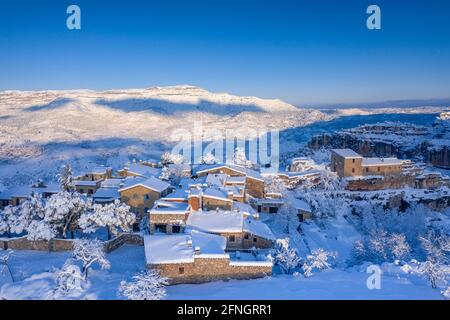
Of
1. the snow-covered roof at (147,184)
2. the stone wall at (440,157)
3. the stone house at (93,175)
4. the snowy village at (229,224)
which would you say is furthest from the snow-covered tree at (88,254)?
the stone wall at (440,157)

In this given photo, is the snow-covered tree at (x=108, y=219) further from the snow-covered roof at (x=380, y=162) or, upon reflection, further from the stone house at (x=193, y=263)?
the snow-covered roof at (x=380, y=162)

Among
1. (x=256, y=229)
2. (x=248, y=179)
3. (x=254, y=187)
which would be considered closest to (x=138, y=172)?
(x=248, y=179)

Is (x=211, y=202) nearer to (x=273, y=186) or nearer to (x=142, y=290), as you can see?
(x=273, y=186)

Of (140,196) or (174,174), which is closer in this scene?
(140,196)

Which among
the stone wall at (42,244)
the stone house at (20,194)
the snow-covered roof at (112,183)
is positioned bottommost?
the stone wall at (42,244)

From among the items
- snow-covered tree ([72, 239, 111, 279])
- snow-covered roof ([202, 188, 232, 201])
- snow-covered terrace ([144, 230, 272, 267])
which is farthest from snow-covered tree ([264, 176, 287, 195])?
snow-covered tree ([72, 239, 111, 279])

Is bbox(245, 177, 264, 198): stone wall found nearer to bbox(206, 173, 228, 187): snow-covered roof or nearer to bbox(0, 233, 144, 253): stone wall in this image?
bbox(206, 173, 228, 187): snow-covered roof

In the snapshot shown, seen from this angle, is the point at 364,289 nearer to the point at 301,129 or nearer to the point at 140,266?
the point at 140,266
